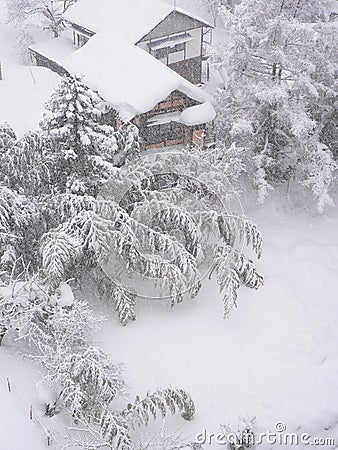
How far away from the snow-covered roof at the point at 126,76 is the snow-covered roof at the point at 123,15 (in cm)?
270

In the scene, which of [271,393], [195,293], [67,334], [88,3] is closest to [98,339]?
[67,334]

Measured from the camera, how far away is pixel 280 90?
14977 millimetres

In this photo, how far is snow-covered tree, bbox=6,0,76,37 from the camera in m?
27.8

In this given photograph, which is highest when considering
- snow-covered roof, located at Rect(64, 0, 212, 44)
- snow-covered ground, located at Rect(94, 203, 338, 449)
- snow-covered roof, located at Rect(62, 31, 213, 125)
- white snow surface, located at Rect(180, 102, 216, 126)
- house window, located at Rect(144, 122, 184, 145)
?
snow-covered roof, located at Rect(64, 0, 212, 44)

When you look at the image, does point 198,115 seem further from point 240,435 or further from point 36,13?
point 36,13

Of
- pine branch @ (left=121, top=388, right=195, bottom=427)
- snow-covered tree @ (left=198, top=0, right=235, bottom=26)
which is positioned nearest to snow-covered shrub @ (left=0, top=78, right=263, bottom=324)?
pine branch @ (left=121, top=388, right=195, bottom=427)

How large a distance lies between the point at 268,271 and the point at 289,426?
4721 millimetres

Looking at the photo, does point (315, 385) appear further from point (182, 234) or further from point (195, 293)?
point (182, 234)

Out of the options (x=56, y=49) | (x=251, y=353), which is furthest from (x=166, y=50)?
(x=251, y=353)

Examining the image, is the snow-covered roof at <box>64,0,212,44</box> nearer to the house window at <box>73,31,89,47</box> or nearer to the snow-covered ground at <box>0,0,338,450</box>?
the house window at <box>73,31,89,47</box>

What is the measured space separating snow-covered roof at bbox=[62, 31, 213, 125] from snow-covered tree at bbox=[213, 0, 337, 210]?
1.61 meters

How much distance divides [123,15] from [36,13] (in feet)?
28.3

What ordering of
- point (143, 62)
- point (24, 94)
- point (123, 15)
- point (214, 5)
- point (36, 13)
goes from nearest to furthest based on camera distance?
point (143, 62) → point (24, 94) → point (123, 15) → point (36, 13) → point (214, 5)

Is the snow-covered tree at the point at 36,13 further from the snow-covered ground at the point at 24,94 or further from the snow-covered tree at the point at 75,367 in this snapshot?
the snow-covered tree at the point at 75,367
